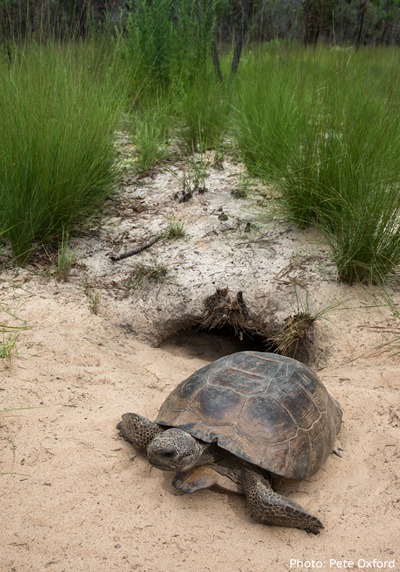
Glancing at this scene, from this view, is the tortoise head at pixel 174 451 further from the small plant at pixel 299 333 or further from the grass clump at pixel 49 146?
the grass clump at pixel 49 146

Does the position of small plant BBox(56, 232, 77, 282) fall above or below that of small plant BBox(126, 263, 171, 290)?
above

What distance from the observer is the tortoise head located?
2.34 m

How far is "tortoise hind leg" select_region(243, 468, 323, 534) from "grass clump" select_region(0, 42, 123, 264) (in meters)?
2.19

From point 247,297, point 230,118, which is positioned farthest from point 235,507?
point 230,118

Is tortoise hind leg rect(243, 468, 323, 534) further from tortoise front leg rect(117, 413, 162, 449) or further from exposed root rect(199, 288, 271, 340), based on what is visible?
exposed root rect(199, 288, 271, 340)

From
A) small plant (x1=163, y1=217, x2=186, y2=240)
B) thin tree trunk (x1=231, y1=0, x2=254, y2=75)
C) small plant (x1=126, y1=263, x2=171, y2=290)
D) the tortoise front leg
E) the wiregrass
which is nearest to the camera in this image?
the tortoise front leg

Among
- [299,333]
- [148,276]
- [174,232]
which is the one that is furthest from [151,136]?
[299,333]

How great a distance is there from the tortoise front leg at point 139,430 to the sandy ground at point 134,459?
0.08 metres

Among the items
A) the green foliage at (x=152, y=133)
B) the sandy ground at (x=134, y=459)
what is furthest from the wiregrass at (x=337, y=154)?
the green foliage at (x=152, y=133)

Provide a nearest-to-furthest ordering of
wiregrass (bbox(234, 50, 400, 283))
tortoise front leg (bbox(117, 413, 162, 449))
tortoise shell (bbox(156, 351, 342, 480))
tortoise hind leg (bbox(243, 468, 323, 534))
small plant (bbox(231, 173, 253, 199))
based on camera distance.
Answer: tortoise hind leg (bbox(243, 468, 323, 534)), tortoise shell (bbox(156, 351, 342, 480)), tortoise front leg (bbox(117, 413, 162, 449)), wiregrass (bbox(234, 50, 400, 283)), small plant (bbox(231, 173, 253, 199))

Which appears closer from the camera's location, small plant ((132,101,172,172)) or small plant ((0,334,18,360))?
small plant ((0,334,18,360))

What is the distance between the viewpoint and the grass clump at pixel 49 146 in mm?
3826

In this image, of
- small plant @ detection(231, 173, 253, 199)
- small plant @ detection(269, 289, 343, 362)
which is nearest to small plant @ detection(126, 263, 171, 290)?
small plant @ detection(269, 289, 343, 362)

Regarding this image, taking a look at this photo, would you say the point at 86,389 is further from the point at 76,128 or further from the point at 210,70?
the point at 210,70
